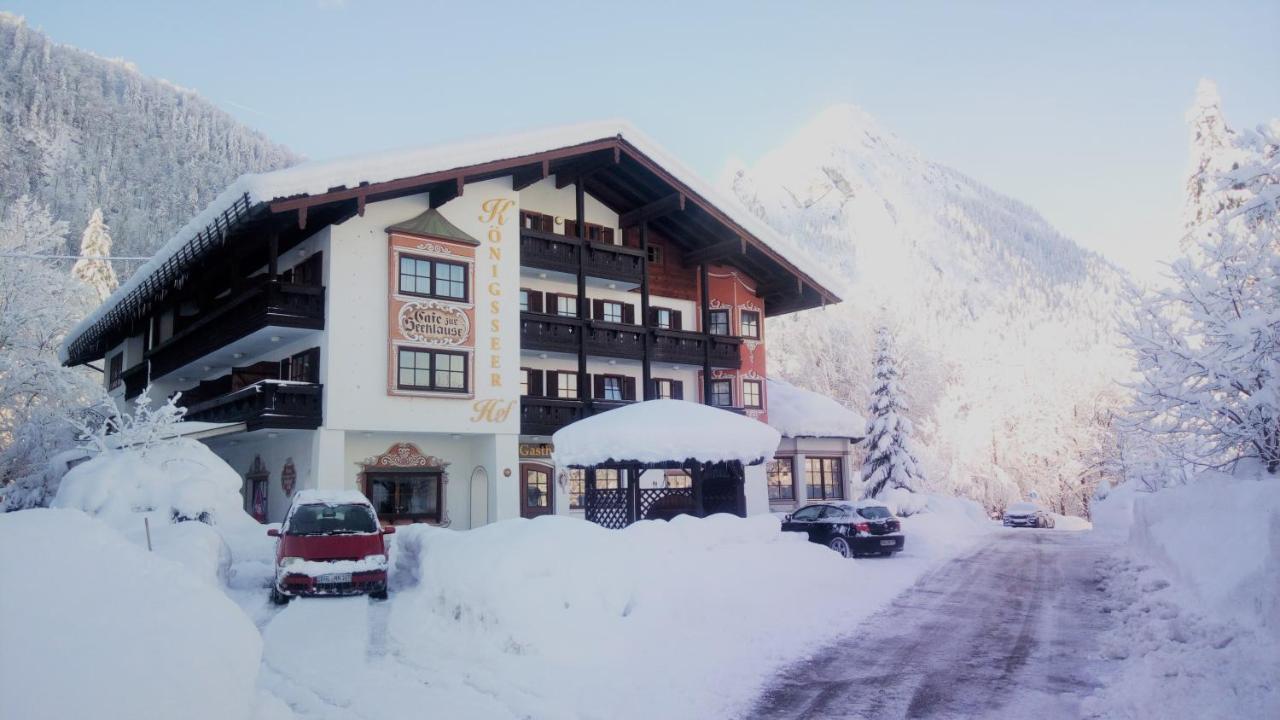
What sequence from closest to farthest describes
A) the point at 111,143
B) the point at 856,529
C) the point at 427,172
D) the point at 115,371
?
the point at 856,529 → the point at 427,172 → the point at 115,371 → the point at 111,143

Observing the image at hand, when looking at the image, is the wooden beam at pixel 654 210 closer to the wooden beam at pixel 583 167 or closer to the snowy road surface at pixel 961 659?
the wooden beam at pixel 583 167

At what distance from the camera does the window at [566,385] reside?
30734 millimetres

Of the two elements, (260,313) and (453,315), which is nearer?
(260,313)

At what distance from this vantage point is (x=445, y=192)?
2630 centimetres

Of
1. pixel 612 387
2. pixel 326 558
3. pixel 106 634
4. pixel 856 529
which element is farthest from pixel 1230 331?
pixel 612 387

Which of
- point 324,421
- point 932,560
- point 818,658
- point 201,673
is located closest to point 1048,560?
point 932,560

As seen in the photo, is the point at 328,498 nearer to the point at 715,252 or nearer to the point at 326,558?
the point at 326,558

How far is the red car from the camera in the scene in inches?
610

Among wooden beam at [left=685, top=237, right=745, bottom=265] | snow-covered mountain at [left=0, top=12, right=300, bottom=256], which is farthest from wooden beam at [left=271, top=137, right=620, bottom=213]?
snow-covered mountain at [left=0, top=12, right=300, bottom=256]

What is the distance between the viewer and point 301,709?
8.55 metres

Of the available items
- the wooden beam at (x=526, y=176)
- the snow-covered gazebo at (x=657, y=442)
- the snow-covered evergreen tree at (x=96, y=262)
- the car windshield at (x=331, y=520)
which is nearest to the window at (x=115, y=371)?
the wooden beam at (x=526, y=176)

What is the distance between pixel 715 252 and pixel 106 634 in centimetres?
2986

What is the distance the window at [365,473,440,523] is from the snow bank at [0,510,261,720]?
66.4 ft

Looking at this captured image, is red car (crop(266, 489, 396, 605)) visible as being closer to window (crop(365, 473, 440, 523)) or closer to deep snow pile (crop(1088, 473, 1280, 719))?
window (crop(365, 473, 440, 523))
